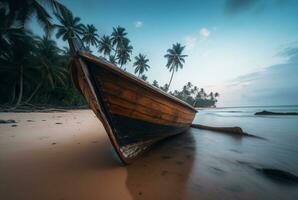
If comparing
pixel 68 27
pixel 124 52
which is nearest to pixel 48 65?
pixel 68 27

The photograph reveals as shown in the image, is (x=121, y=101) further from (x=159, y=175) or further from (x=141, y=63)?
(x=141, y=63)

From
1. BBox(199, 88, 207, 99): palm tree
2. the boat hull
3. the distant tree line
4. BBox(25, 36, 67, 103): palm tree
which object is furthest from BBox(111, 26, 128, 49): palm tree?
BBox(199, 88, 207, 99): palm tree

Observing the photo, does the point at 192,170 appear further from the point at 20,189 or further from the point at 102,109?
the point at 20,189

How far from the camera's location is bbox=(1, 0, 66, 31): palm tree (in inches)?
426

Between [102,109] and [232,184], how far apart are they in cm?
251

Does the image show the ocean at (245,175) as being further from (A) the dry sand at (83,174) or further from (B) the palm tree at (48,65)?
(B) the palm tree at (48,65)

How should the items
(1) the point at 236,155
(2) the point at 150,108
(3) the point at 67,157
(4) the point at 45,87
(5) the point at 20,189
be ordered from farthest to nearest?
(4) the point at 45,87, (1) the point at 236,155, (2) the point at 150,108, (3) the point at 67,157, (5) the point at 20,189

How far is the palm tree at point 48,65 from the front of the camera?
16422mm

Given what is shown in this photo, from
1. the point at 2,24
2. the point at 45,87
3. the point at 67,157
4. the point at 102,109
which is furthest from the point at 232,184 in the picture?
the point at 45,87

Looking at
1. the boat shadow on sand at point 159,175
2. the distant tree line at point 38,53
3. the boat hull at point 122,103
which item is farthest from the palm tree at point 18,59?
the boat shadow on sand at point 159,175

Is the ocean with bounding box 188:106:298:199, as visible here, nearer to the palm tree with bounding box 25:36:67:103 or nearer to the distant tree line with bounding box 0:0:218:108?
the distant tree line with bounding box 0:0:218:108

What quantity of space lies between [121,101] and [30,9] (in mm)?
14670

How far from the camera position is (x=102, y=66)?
7.82 ft

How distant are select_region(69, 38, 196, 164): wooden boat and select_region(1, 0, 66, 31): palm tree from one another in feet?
40.5
